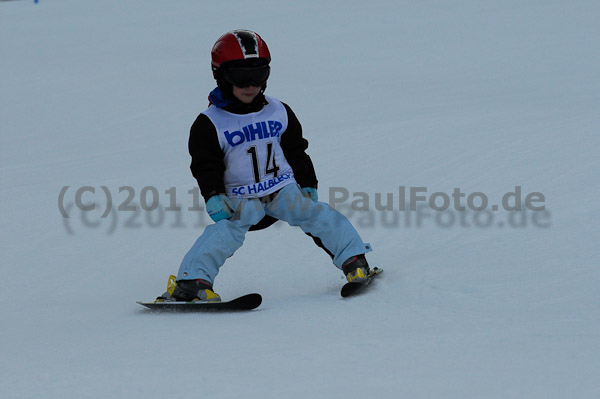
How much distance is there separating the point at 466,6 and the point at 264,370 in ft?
39.7

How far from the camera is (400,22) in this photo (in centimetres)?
1270

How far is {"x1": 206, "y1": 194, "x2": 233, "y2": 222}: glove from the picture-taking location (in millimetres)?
3486

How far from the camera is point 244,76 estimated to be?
135 inches

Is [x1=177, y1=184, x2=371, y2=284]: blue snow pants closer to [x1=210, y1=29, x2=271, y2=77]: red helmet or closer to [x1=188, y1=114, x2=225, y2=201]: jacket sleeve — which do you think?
[x1=188, y1=114, x2=225, y2=201]: jacket sleeve

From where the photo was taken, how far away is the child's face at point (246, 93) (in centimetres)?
349

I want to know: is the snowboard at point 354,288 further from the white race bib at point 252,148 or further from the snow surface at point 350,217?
the white race bib at point 252,148

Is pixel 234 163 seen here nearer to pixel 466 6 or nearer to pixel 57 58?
pixel 57 58

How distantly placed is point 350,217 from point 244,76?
5.84 feet

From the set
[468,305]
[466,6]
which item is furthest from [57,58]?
[468,305]

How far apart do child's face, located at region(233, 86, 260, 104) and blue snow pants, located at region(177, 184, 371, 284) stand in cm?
44

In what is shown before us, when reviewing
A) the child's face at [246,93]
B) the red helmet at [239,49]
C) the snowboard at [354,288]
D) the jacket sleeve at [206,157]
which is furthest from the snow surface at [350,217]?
the red helmet at [239,49]

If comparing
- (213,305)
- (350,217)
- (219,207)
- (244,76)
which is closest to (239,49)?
(244,76)

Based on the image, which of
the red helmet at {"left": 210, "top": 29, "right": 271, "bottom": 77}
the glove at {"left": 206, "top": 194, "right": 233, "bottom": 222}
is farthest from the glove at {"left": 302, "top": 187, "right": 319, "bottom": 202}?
the red helmet at {"left": 210, "top": 29, "right": 271, "bottom": 77}

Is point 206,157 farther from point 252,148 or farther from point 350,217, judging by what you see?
point 350,217
